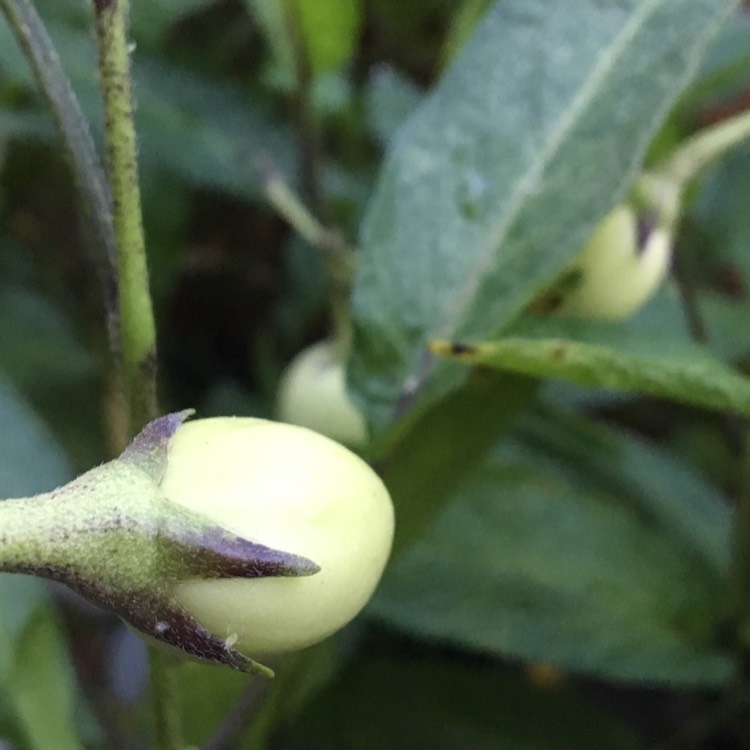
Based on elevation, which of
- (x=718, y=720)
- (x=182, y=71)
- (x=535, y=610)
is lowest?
(x=718, y=720)

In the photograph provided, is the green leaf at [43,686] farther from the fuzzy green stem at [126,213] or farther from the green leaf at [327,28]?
the green leaf at [327,28]

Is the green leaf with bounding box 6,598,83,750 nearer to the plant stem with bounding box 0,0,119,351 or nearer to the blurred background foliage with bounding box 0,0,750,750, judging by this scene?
the blurred background foliage with bounding box 0,0,750,750

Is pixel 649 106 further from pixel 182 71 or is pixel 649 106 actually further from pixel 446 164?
pixel 182 71

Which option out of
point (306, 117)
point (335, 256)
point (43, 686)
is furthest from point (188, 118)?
point (43, 686)

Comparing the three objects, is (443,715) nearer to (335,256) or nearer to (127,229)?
(335,256)

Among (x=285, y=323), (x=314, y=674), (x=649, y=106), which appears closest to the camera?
(x=649, y=106)

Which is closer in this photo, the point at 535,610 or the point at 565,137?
the point at 565,137

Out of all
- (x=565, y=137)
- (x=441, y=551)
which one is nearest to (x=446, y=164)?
(x=565, y=137)
